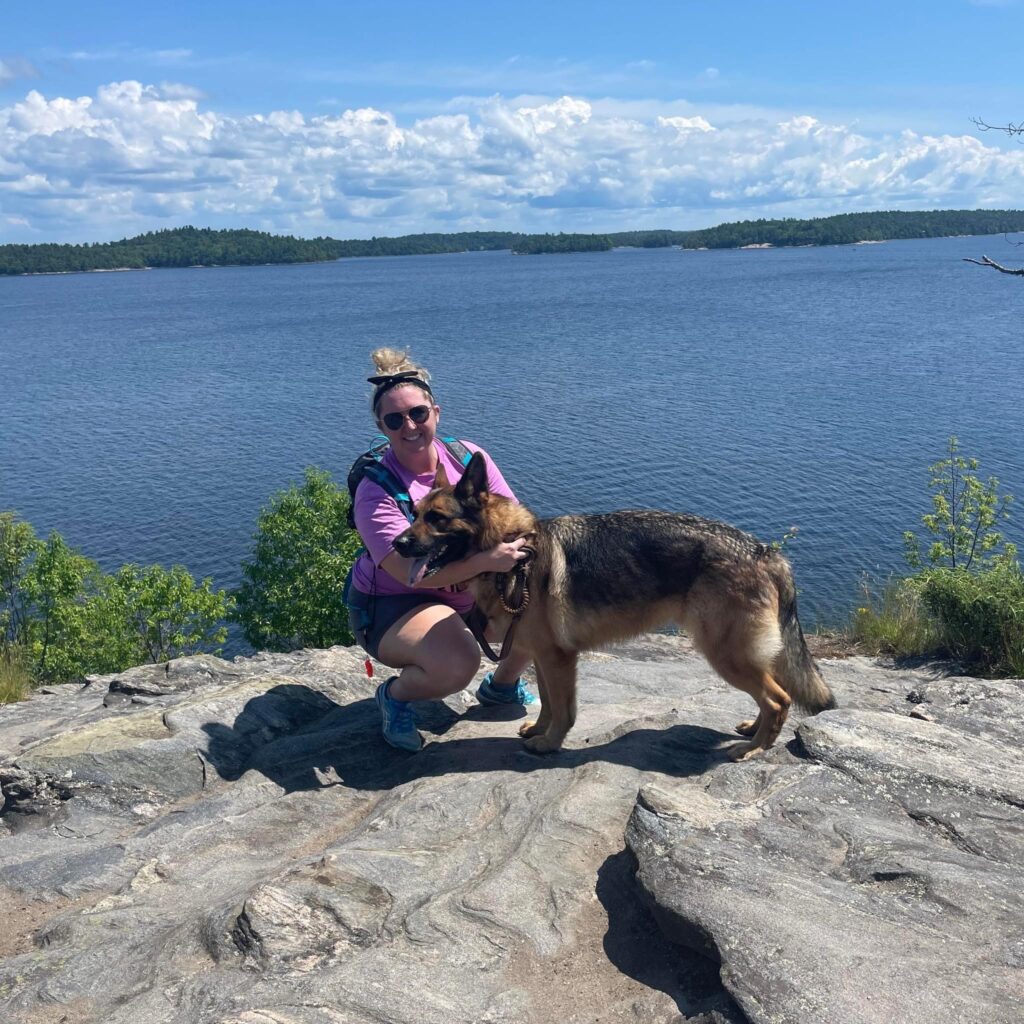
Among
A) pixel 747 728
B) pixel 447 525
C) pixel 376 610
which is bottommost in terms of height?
pixel 747 728

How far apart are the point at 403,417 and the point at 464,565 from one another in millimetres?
1120

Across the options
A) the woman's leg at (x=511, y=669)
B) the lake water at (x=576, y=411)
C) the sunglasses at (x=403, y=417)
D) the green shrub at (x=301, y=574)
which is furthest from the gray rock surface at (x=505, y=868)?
the lake water at (x=576, y=411)

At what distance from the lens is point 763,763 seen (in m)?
5.91

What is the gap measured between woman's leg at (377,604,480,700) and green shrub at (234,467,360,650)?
31.2ft

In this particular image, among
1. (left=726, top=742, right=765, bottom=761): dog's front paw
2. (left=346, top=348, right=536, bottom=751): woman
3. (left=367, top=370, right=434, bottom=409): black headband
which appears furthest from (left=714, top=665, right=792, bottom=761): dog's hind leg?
(left=367, top=370, right=434, bottom=409): black headband

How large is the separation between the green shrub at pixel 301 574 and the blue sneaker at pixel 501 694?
8640mm

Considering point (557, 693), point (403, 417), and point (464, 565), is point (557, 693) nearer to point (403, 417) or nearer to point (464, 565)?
point (464, 565)

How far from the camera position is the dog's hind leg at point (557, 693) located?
6.70 m

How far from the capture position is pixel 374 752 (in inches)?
273

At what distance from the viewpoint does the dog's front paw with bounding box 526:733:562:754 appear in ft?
21.9

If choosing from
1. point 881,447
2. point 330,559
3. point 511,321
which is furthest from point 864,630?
point 511,321

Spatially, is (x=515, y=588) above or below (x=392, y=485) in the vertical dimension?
below

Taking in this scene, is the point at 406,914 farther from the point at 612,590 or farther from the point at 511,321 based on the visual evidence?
the point at 511,321

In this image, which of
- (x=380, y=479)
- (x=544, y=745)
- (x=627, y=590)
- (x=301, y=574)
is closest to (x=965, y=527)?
(x=627, y=590)
